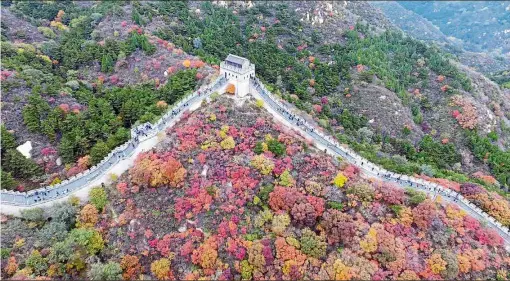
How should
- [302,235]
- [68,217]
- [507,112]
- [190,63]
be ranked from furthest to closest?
[507,112] < [190,63] < [68,217] < [302,235]

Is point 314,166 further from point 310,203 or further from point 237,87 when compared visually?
point 237,87

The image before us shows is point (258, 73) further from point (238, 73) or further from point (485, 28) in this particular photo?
point (485, 28)

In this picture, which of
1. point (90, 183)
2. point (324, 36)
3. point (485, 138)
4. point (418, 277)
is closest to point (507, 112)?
point (485, 138)

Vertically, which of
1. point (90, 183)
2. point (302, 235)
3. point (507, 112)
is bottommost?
point (507, 112)

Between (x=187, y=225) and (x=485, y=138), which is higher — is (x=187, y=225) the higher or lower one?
the higher one

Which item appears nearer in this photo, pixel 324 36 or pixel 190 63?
pixel 190 63

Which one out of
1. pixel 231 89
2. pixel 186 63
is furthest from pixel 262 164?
pixel 186 63

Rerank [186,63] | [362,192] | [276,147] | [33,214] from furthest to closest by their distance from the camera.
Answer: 1. [186,63]
2. [276,147]
3. [362,192]
4. [33,214]

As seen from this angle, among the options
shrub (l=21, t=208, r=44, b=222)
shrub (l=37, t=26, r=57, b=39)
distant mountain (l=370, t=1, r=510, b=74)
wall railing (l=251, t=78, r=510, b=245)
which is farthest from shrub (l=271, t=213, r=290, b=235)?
distant mountain (l=370, t=1, r=510, b=74)

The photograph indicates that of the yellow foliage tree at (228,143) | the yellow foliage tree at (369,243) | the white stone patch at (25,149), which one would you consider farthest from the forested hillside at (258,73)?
the yellow foliage tree at (369,243)
